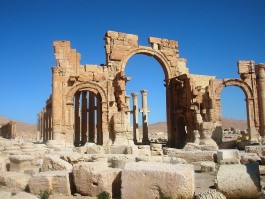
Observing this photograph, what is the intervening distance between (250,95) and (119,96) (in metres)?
10.2

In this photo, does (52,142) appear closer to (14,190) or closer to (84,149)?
(84,149)

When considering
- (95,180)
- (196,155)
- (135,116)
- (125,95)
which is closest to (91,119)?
(125,95)

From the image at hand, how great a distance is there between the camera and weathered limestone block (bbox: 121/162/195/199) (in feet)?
15.4

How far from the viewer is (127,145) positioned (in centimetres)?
1494

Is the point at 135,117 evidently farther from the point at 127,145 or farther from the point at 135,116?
the point at 127,145

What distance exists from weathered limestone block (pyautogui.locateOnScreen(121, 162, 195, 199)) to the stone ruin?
0.6 inches

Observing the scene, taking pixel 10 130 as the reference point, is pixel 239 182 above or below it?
below

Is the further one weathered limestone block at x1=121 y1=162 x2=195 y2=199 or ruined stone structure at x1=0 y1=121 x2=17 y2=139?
ruined stone structure at x1=0 y1=121 x2=17 y2=139

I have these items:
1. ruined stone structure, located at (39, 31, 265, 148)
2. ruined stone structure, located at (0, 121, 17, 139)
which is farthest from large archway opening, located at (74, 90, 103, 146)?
ruined stone structure, located at (0, 121, 17, 139)

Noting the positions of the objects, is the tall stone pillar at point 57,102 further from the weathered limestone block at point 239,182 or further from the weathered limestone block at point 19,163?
the weathered limestone block at point 239,182

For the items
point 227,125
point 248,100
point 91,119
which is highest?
point 248,100

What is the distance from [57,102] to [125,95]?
445 centimetres

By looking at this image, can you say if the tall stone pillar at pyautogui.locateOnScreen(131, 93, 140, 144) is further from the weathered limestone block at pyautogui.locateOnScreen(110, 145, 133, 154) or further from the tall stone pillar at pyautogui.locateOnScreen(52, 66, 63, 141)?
the weathered limestone block at pyautogui.locateOnScreen(110, 145, 133, 154)

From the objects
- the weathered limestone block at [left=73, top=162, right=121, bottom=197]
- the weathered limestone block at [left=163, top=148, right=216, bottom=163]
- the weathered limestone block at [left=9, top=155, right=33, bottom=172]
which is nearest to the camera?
the weathered limestone block at [left=73, top=162, right=121, bottom=197]
